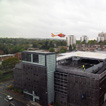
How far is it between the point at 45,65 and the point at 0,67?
123 feet

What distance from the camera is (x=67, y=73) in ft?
94.1

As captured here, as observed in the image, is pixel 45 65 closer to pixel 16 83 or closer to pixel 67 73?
pixel 67 73

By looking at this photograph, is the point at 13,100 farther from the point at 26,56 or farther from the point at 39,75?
the point at 26,56

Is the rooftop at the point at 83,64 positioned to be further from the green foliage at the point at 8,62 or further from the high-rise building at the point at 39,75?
the green foliage at the point at 8,62

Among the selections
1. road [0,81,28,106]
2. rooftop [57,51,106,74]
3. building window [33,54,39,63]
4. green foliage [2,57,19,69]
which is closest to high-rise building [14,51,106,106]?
building window [33,54,39,63]

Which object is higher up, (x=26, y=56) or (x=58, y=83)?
(x=26, y=56)

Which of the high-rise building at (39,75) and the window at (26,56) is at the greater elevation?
the window at (26,56)

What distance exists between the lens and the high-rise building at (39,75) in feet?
96.5

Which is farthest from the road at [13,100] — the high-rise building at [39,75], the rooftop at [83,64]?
the rooftop at [83,64]

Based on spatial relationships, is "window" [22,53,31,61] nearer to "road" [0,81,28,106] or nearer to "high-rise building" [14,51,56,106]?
"high-rise building" [14,51,56,106]

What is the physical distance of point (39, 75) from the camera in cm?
3075

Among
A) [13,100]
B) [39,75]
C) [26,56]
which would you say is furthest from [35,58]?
[13,100]

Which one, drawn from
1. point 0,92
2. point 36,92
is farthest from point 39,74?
point 0,92

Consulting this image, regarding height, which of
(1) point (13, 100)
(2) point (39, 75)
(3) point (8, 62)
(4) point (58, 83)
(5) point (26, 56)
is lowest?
(1) point (13, 100)
